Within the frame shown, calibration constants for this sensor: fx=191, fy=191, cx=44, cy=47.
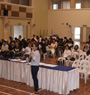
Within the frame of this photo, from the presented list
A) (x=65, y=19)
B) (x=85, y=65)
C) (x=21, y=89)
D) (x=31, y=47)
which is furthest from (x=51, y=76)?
(x=65, y=19)

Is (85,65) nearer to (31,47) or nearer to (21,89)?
(21,89)

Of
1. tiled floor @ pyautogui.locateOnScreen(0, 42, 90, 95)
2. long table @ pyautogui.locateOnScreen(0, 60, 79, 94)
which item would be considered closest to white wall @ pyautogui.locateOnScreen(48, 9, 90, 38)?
tiled floor @ pyautogui.locateOnScreen(0, 42, 90, 95)

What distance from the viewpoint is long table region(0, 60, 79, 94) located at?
6316mm

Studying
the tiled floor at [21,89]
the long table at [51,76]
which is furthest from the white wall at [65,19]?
the long table at [51,76]

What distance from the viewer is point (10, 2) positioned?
64.8ft

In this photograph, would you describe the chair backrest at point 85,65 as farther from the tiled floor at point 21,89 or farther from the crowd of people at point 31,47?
the crowd of people at point 31,47

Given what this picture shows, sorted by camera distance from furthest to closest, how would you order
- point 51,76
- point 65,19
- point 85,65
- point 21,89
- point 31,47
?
point 65,19 < point 31,47 < point 85,65 < point 21,89 < point 51,76

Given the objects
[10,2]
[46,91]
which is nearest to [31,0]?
[10,2]

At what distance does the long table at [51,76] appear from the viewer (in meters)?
6.32

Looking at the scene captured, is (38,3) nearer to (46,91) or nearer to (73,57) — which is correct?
(73,57)

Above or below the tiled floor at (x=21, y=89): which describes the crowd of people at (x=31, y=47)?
above

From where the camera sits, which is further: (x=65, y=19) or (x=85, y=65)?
(x=65, y=19)

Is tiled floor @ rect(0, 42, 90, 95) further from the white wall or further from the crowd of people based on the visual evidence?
the white wall

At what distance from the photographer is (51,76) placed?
6.59 m
